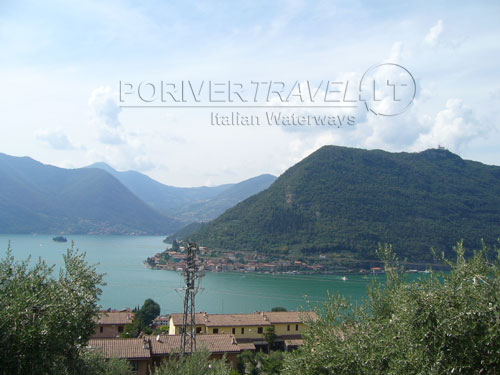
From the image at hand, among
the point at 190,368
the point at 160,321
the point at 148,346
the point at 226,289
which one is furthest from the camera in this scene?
the point at 226,289

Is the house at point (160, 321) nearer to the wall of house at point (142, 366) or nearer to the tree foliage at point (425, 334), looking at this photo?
the wall of house at point (142, 366)

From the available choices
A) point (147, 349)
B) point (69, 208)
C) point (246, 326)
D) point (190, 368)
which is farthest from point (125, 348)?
point (69, 208)

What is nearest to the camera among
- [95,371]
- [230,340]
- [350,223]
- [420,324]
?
[420,324]

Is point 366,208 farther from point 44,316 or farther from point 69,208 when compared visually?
point 69,208

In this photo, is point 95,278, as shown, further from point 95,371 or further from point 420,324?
point 420,324

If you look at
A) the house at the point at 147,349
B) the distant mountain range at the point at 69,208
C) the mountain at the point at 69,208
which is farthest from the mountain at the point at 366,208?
the mountain at the point at 69,208

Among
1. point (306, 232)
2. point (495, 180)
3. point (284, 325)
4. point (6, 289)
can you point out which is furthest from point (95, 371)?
point (495, 180)
